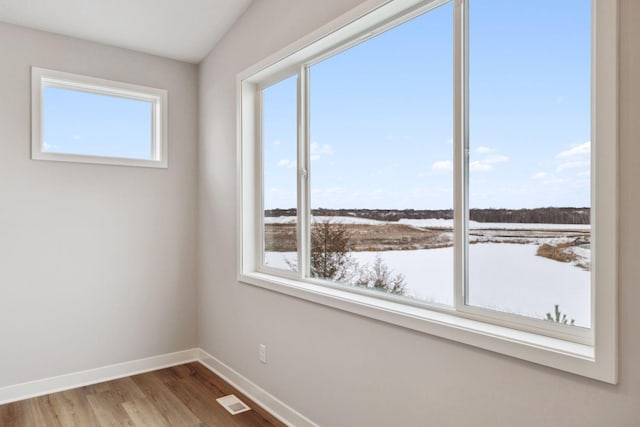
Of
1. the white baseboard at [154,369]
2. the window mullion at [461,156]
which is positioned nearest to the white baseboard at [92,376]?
the white baseboard at [154,369]

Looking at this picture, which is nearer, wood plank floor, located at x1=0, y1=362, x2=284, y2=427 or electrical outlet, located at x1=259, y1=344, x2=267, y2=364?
wood plank floor, located at x1=0, y1=362, x2=284, y2=427

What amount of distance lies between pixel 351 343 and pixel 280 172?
1273 mm

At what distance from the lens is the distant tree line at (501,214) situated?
4.61ft

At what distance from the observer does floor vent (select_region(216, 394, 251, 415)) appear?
2.72m

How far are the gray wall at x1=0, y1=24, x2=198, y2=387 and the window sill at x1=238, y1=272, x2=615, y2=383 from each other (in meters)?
1.66

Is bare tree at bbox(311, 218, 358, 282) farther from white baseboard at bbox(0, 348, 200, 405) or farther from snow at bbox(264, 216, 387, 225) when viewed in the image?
white baseboard at bbox(0, 348, 200, 405)

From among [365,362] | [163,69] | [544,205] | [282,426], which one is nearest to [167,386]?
[282,426]

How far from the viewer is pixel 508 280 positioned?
1573 mm

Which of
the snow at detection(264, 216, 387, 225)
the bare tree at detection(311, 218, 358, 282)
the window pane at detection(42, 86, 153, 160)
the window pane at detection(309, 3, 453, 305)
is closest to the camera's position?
the window pane at detection(309, 3, 453, 305)

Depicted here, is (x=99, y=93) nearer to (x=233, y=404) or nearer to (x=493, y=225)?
(x=233, y=404)

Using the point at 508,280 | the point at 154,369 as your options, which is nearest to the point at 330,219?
the point at 508,280

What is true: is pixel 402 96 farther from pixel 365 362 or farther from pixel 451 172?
pixel 365 362

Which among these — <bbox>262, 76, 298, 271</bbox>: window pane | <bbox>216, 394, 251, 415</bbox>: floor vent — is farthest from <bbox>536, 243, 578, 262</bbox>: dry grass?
<bbox>216, 394, 251, 415</bbox>: floor vent

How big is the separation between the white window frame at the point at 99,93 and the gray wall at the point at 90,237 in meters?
0.04
